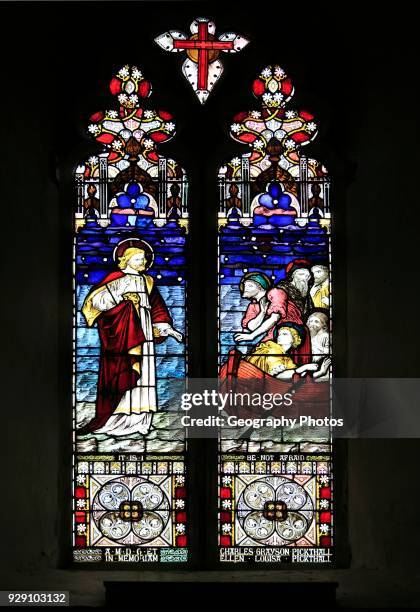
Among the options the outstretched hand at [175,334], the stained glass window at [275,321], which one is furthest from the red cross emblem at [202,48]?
the outstretched hand at [175,334]

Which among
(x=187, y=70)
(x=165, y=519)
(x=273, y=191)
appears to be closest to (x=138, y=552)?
(x=165, y=519)

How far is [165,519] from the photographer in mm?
7309

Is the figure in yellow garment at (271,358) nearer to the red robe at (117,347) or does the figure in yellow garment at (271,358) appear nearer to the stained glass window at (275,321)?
the stained glass window at (275,321)

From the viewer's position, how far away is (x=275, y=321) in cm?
750

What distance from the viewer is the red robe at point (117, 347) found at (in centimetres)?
738

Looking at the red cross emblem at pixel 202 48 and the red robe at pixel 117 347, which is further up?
the red cross emblem at pixel 202 48
